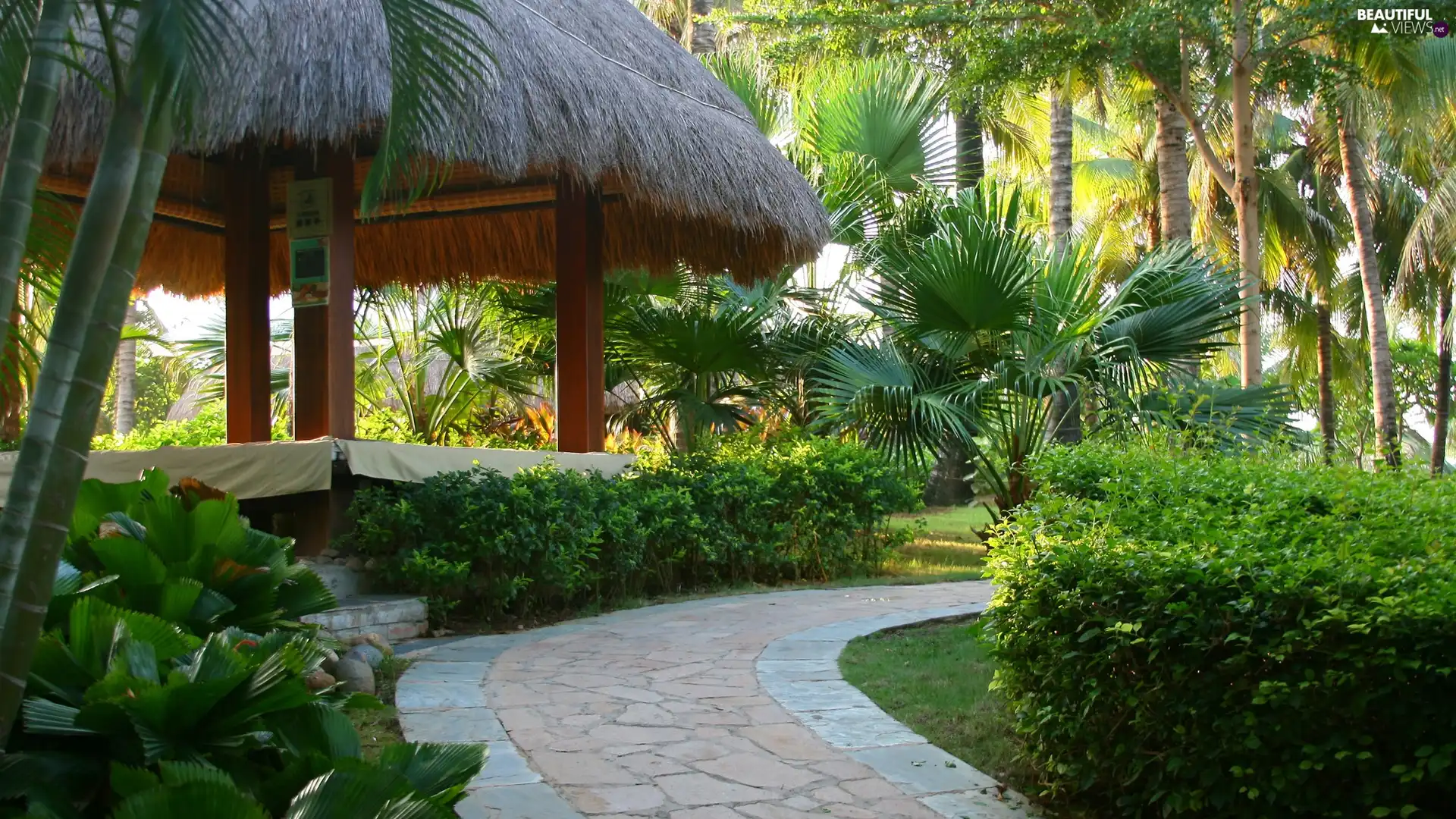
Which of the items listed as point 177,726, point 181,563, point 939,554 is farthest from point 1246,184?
point 177,726

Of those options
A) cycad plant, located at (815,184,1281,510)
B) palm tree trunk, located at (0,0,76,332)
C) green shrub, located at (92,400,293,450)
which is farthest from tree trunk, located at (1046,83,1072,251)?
palm tree trunk, located at (0,0,76,332)

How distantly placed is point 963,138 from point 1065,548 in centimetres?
1366

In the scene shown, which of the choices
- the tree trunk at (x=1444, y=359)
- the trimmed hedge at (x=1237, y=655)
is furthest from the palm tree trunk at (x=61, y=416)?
the tree trunk at (x=1444, y=359)

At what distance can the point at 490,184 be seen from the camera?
959 centimetres

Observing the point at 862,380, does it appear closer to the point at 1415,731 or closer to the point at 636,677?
the point at 636,677

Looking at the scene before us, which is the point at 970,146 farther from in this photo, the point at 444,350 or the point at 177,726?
the point at 177,726

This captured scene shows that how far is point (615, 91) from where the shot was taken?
7.63 m

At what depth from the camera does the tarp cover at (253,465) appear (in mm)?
6492

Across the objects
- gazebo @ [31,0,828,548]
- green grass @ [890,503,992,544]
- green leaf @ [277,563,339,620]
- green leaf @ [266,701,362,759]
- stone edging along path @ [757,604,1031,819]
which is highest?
gazebo @ [31,0,828,548]

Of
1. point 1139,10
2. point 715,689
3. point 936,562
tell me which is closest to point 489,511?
point 715,689

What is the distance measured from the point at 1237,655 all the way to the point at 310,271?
6.03 metres

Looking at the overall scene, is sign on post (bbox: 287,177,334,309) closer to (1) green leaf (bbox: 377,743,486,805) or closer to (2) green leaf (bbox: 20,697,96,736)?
(2) green leaf (bbox: 20,697,96,736)

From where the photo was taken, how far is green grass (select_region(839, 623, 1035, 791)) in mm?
4047

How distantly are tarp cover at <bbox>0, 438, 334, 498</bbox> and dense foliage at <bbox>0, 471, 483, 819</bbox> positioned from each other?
3.02 meters
